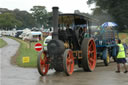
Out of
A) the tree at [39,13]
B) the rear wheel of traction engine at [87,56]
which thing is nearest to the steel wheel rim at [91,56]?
the rear wheel of traction engine at [87,56]

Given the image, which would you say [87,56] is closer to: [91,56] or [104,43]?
[91,56]

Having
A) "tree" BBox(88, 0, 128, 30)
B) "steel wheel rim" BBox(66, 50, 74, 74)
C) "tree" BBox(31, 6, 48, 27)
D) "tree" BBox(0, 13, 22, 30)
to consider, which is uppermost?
"tree" BBox(31, 6, 48, 27)

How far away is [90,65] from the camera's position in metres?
12.9

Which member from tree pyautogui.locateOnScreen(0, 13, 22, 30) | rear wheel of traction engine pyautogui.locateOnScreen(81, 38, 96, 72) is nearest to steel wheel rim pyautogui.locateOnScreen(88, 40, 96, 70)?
rear wheel of traction engine pyautogui.locateOnScreen(81, 38, 96, 72)

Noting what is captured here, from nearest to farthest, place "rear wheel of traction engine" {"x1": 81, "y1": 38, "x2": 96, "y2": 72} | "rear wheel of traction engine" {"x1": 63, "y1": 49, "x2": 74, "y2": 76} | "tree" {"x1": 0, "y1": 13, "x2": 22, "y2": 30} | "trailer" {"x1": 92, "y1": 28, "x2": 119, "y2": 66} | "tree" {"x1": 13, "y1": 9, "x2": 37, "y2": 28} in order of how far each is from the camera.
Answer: "rear wheel of traction engine" {"x1": 63, "y1": 49, "x2": 74, "y2": 76}
"rear wheel of traction engine" {"x1": 81, "y1": 38, "x2": 96, "y2": 72}
"trailer" {"x1": 92, "y1": 28, "x2": 119, "y2": 66}
"tree" {"x1": 0, "y1": 13, "x2": 22, "y2": 30}
"tree" {"x1": 13, "y1": 9, "x2": 37, "y2": 28}

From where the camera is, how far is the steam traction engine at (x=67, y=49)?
36.0 ft

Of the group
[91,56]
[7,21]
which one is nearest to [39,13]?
[7,21]

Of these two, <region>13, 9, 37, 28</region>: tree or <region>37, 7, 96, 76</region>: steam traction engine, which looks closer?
<region>37, 7, 96, 76</region>: steam traction engine

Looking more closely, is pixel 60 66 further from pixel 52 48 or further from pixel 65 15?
pixel 65 15

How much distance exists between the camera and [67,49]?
11023 millimetres

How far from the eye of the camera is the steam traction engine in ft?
36.0

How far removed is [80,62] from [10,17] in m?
104

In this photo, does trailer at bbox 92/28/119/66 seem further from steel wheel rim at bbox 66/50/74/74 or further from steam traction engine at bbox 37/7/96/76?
steel wheel rim at bbox 66/50/74/74

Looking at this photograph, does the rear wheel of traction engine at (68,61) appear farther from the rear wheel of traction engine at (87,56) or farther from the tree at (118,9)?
the tree at (118,9)
